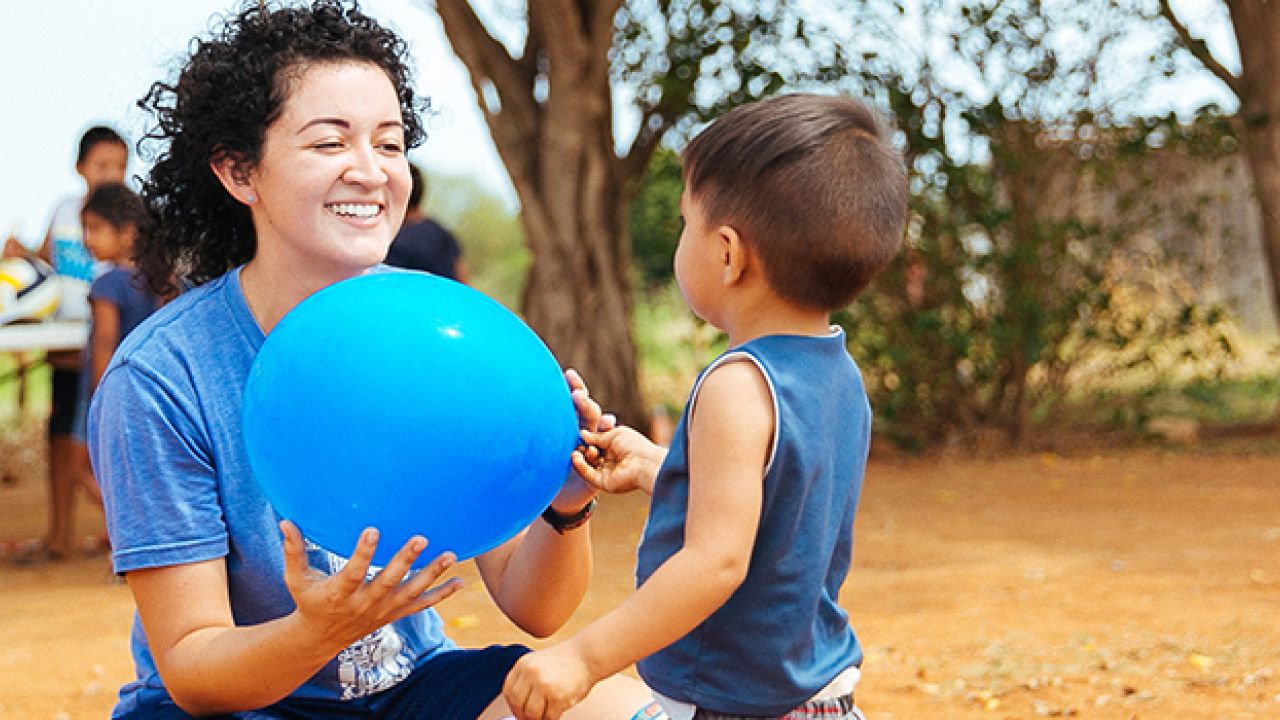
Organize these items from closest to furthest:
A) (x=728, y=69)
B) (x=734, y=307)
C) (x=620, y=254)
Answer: (x=734, y=307) < (x=728, y=69) < (x=620, y=254)

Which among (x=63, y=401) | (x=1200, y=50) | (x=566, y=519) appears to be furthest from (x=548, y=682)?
(x=1200, y=50)

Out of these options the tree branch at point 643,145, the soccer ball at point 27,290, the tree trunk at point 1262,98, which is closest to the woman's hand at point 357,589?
the soccer ball at point 27,290

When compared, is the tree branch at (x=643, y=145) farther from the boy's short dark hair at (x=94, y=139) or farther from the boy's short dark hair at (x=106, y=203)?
the boy's short dark hair at (x=106, y=203)

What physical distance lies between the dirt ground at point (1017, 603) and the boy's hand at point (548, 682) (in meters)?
1.96

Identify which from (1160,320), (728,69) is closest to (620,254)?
(728,69)

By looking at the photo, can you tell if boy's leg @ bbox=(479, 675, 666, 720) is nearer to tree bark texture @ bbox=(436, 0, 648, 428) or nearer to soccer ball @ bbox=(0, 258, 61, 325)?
soccer ball @ bbox=(0, 258, 61, 325)

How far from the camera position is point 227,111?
7.60 ft

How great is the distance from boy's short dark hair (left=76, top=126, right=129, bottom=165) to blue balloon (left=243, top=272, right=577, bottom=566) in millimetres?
4509

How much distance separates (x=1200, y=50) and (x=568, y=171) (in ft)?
13.2

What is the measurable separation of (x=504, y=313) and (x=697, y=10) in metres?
7.24

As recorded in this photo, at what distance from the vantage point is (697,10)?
8953 millimetres

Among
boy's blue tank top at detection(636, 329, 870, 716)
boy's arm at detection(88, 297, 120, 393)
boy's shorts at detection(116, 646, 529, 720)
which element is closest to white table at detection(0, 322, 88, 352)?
boy's arm at detection(88, 297, 120, 393)

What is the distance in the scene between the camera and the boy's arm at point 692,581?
73.3 inches

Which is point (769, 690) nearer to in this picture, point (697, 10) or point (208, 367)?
point (208, 367)
